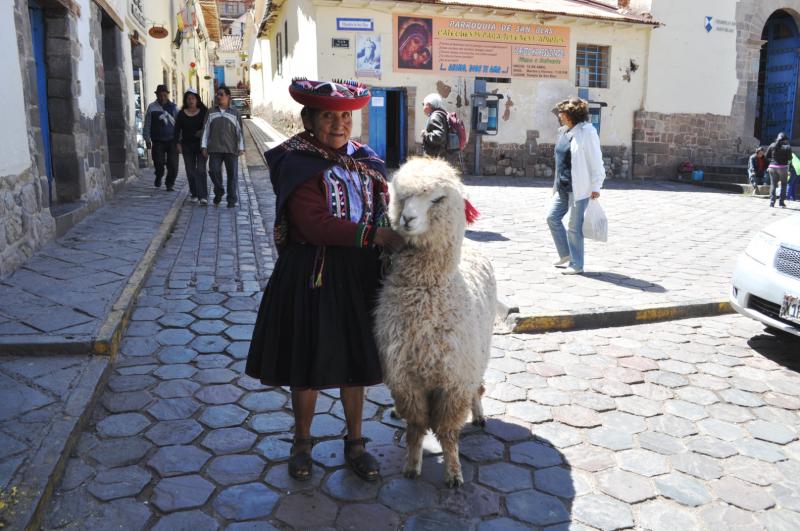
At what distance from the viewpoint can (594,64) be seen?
20375mm

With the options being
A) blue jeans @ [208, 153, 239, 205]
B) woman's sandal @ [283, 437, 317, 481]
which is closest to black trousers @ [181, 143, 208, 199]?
blue jeans @ [208, 153, 239, 205]

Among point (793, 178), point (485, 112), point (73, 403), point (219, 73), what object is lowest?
point (73, 403)

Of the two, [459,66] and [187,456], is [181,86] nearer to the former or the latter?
[459,66]

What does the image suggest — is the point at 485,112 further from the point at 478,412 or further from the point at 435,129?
the point at 478,412

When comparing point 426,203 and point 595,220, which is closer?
point 426,203

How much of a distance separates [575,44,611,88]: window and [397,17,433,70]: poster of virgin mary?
5171mm

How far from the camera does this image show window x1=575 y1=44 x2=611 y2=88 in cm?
2016

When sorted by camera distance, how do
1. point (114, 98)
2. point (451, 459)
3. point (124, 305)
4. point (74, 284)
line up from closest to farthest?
point (451, 459)
point (124, 305)
point (74, 284)
point (114, 98)

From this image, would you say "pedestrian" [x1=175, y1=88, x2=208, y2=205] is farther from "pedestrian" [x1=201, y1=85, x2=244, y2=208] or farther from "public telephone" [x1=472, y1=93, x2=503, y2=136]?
"public telephone" [x1=472, y1=93, x2=503, y2=136]

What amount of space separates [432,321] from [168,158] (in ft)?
33.2

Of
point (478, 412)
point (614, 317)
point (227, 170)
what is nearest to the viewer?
point (478, 412)

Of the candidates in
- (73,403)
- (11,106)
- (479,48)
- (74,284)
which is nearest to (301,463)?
(73,403)

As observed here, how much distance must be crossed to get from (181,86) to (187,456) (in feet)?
77.7

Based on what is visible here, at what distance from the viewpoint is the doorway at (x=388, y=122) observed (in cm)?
1823
